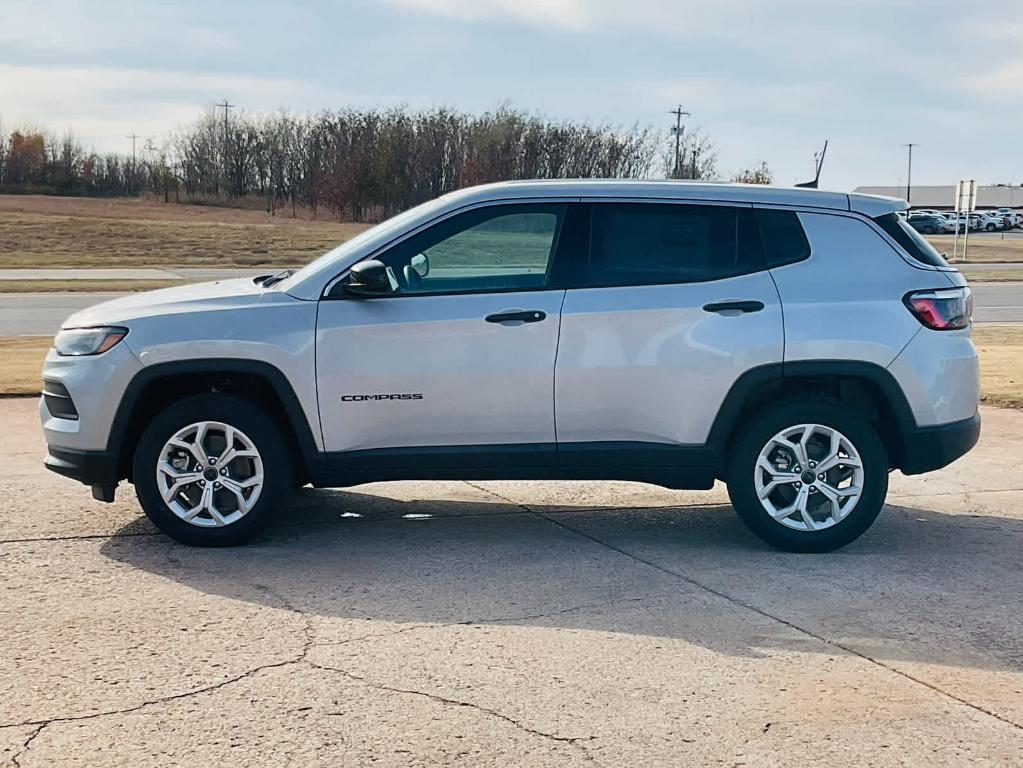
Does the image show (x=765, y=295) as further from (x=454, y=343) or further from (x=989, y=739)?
(x=989, y=739)

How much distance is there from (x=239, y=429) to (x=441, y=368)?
110 cm

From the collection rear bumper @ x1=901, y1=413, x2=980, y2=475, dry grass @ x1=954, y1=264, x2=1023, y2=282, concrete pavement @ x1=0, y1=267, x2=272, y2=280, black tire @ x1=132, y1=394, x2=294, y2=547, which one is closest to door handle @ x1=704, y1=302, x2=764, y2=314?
rear bumper @ x1=901, y1=413, x2=980, y2=475

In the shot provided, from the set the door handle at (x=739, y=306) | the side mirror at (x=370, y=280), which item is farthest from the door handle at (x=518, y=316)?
the door handle at (x=739, y=306)

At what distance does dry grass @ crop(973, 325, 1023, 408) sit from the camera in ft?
39.2

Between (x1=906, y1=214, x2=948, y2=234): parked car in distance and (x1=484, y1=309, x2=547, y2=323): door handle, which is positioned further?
(x1=906, y1=214, x2=948, y2=234): parked car in distance

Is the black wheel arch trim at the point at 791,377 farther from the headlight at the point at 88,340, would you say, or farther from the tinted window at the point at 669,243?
the headlight at the point at 88,340

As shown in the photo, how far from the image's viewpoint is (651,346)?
6.39 meters

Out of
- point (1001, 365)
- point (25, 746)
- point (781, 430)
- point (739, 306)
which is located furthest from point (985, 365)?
A: point (25, 746)

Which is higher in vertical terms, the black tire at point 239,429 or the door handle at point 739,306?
the door handle at point 739,306

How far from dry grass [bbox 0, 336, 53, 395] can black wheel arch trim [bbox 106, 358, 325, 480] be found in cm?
622

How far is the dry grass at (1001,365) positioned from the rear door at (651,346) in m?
6.28

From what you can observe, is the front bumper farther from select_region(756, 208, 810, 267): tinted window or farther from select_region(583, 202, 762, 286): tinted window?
select_region(756, 208, 810, 267): tinted window

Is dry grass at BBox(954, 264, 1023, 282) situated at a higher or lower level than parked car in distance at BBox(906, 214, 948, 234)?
lower

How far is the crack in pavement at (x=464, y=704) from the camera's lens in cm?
399
